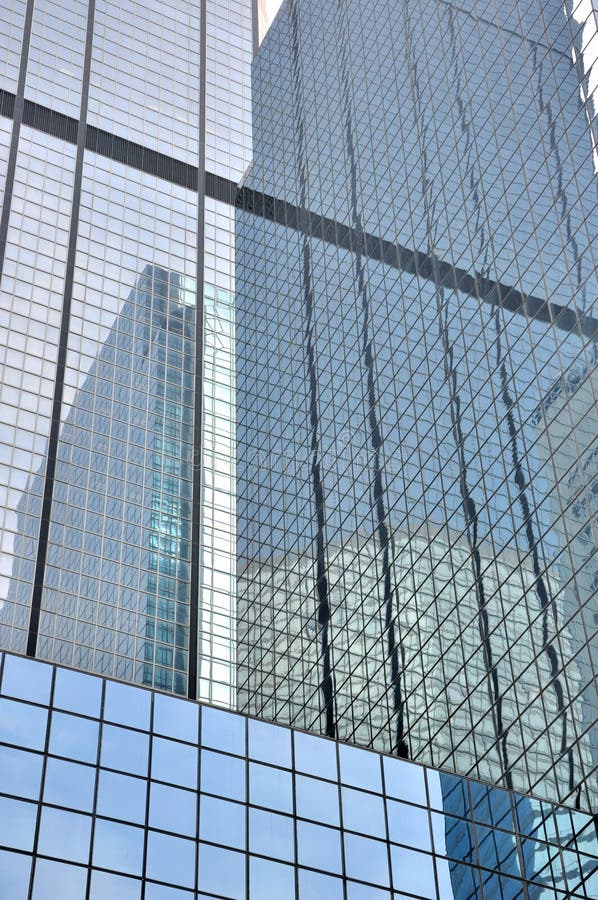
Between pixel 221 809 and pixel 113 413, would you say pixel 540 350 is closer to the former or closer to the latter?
pixel 221 809

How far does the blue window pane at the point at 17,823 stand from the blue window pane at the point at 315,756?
11.8m

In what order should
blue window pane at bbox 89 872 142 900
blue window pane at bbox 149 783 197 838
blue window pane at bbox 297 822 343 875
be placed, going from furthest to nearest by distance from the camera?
blue window pane at bbox 297 822 343 875, blue window pane at bbox 149 783 197 838, blue window pane at bbox 89 872 142 900

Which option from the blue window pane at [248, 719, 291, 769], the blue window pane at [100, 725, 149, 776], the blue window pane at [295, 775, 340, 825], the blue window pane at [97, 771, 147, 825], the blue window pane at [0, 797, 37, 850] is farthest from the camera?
the blue window pane at [248, 719, 291, 769]

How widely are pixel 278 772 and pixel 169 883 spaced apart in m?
7.60

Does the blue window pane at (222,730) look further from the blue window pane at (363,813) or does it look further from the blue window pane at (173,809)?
the blue window pane at (363,813)

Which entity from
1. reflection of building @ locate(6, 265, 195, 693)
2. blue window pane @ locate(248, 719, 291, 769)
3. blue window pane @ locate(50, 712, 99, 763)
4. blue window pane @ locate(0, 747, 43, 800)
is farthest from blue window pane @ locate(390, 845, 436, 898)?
reflection of building @ locate(6, 265, 195, 693)

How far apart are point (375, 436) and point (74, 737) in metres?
31.1

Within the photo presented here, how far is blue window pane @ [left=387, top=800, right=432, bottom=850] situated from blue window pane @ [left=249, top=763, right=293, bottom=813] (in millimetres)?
4327

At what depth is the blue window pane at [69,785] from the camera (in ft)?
156

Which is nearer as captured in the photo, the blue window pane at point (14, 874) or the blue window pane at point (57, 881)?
the blue window pane at point (14, 874)

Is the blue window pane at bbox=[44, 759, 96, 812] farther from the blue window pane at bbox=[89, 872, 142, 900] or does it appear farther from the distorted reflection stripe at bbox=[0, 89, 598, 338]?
the distorted reflection stripe at bbox=[0, 89, 598, 338]

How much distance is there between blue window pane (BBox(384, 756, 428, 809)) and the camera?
182 ft

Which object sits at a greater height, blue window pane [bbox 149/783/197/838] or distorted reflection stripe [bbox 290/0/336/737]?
distorted reflection stripe [bbox 290/0/336/737]

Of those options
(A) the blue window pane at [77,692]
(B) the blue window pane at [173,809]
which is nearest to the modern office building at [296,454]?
(B) the blue window pane at [173,809]
